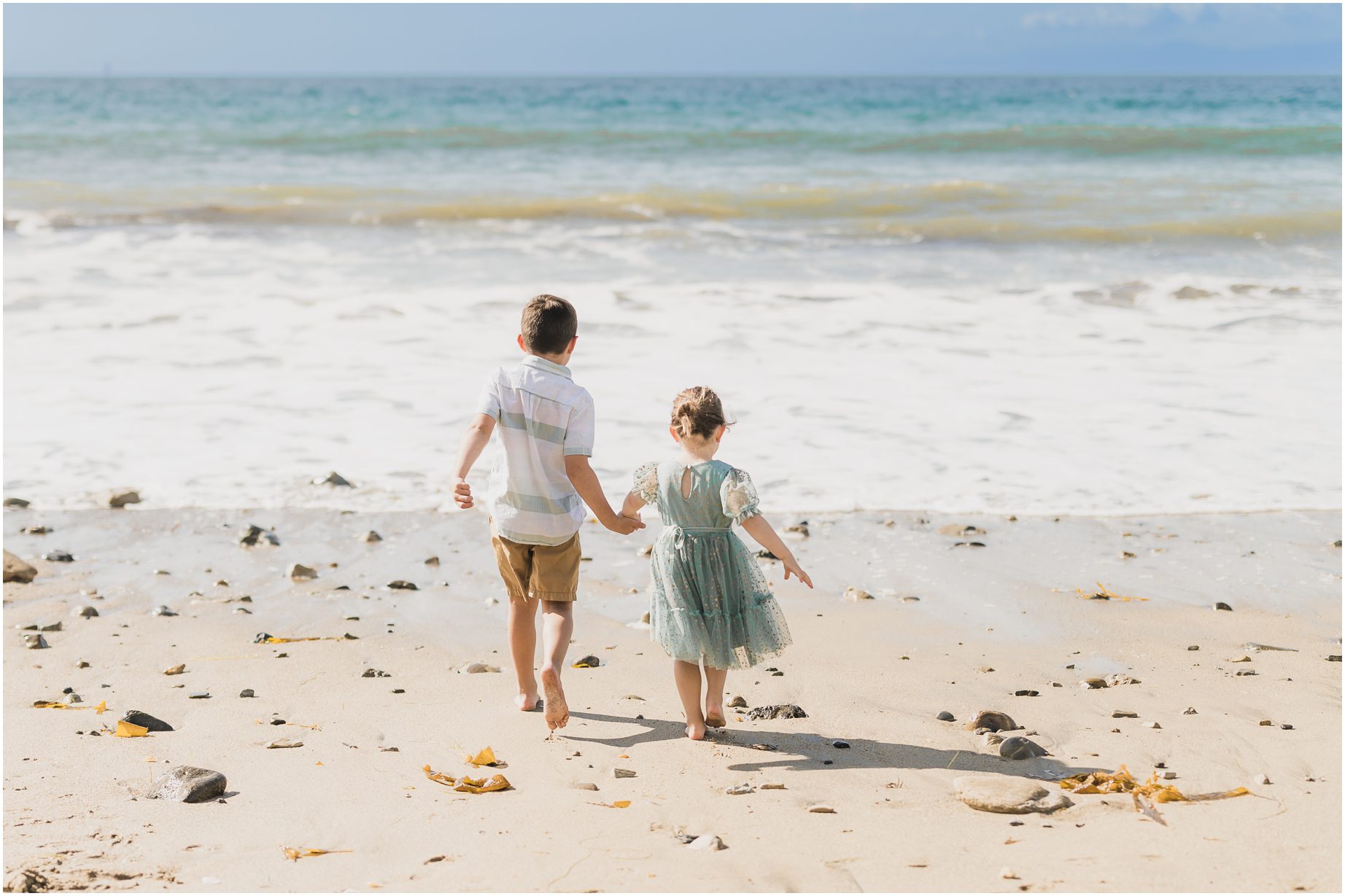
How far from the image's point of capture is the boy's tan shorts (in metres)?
3.72

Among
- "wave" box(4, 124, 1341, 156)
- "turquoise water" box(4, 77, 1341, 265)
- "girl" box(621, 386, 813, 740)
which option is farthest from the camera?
"wave" box(4, 124, 1341, 156)

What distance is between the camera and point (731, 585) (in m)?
3.54

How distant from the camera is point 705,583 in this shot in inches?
139

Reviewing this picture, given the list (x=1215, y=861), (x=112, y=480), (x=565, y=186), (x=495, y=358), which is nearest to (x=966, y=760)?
(x=1215, y=861)

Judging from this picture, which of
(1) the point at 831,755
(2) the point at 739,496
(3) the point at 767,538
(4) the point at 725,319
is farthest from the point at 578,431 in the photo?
(4) the point at 725,319

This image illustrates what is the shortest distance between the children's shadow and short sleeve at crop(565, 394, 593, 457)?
2.83 feet

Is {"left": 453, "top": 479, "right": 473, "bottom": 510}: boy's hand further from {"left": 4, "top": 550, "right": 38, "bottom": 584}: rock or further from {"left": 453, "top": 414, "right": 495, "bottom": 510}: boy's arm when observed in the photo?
{"left": 4, "top": 550, "right": 38, "bottom": 584}: rock

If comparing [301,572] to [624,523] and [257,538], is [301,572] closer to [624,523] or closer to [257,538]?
[257,538]

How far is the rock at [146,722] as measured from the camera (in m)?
3.51

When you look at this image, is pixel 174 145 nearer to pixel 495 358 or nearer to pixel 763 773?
pixel 495 358

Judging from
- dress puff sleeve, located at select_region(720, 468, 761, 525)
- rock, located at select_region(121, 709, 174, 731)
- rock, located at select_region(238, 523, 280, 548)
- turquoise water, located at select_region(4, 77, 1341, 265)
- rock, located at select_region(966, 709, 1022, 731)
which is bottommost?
rock, located at select_region(966, 709, 1022, 731)

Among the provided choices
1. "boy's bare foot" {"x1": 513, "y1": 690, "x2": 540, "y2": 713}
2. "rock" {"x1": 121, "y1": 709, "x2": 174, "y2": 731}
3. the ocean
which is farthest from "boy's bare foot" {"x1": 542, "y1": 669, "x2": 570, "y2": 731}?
the ocean

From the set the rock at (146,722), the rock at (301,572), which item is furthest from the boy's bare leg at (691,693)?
the rock at (301,572)

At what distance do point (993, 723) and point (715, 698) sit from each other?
840 mm
